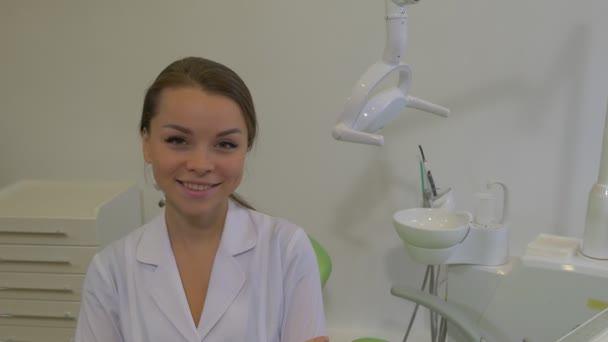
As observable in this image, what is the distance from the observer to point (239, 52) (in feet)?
5.62

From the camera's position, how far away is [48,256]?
1501 millimetres

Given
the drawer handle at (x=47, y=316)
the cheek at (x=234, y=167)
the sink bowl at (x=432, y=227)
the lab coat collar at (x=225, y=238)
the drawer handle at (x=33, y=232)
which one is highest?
the cheek at (x=234, y=167)

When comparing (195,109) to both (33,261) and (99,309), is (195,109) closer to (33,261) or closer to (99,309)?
(99,309)

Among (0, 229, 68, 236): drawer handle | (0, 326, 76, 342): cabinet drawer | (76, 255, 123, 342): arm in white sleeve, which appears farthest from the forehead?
(0, 326, 76, 342): cabinet drawer

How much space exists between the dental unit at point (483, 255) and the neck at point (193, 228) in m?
0.37

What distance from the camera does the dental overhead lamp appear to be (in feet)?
3.76

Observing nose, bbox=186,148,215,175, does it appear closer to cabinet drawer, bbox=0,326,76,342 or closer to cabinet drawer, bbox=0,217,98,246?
cabinet drawer, bbox=0,217,98,246

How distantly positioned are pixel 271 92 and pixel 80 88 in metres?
0.69

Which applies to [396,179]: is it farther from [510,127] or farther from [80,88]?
[80,88]

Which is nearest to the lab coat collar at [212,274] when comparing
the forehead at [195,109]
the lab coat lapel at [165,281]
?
the lab coat lapel at [165,281]

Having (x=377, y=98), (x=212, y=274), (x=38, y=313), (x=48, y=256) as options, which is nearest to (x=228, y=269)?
(x=212, y=274)

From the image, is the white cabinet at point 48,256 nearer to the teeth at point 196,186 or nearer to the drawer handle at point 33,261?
the drawer handle at point 33,261

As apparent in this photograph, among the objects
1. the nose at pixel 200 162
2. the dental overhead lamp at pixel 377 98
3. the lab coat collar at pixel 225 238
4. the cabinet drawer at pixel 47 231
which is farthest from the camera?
the cabinet drawer at pixel 47 231

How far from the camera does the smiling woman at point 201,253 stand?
84 cm
